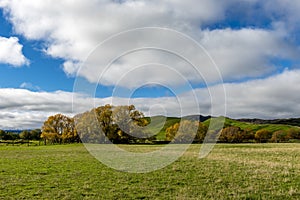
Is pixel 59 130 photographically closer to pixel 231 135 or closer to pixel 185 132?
pixel 185 132

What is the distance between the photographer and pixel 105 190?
14477 millimetres

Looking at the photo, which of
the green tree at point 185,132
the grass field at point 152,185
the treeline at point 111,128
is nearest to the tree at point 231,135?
the treeline at point 111,128

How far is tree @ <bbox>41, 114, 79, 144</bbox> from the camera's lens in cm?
9356

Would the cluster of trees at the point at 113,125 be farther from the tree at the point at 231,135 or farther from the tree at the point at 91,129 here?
the tree at the point at 231,135

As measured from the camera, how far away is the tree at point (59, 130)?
9356 centimetres

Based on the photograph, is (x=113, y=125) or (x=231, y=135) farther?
(x=231, y=135)

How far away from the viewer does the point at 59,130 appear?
3861 inches

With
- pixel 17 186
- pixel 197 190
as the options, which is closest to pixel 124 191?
pixel 197 190

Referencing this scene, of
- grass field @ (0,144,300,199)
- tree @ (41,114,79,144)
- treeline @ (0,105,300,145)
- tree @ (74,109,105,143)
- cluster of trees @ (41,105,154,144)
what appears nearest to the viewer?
grass field @ (0,144,300,199)

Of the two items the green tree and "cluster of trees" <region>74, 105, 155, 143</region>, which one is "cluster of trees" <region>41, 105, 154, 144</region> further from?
the green tree

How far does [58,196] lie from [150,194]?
4137 millimetres

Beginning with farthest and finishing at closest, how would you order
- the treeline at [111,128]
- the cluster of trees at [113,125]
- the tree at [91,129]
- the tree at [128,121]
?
→ the tree at [91,129] < the treeline at [111,128] < the cluster of trees at [113,125] < the tree at [128,121]

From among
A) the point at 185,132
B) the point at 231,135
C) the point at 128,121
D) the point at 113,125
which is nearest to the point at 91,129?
the point at 113,125

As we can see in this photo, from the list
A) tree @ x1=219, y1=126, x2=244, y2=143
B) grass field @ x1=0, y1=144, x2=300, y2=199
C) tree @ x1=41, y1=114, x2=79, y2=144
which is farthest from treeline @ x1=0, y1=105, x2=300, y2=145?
grass field @ x1=0, y1=144, x2=300, y2=199
